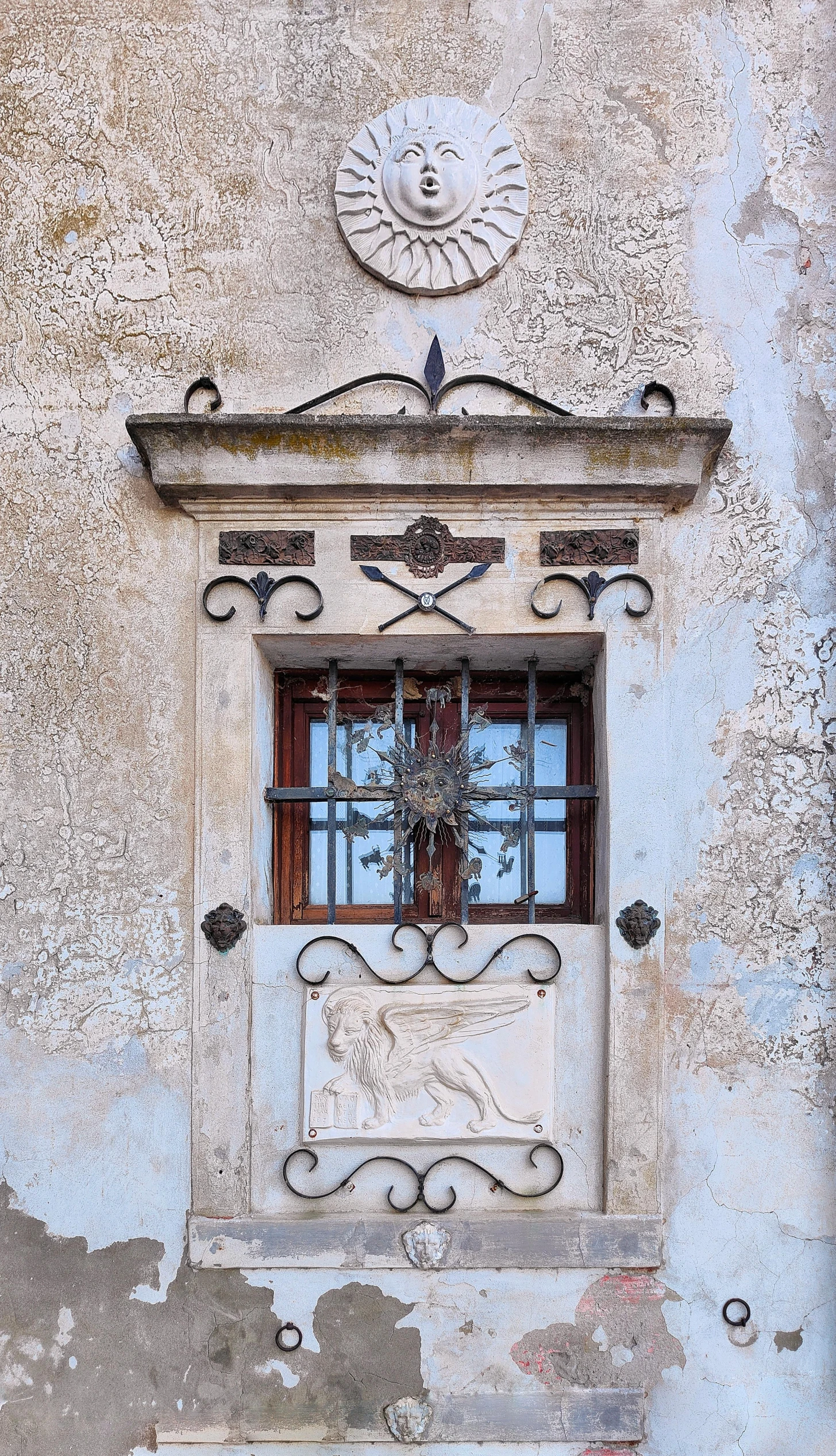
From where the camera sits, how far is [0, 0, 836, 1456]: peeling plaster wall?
123 inches

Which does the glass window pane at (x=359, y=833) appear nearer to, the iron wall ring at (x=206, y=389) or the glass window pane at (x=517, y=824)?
the glass window pane at (x=517, y=824)

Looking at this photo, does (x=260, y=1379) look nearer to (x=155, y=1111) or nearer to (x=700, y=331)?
(x=155, y=1111)

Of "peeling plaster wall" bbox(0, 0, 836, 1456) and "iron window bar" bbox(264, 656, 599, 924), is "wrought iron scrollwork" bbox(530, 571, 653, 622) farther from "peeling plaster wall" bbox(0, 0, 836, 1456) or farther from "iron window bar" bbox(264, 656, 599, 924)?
"iron window bar" bbox(264, 656, 599, 924)

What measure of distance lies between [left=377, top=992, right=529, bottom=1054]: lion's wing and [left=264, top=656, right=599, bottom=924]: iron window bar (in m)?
0.23

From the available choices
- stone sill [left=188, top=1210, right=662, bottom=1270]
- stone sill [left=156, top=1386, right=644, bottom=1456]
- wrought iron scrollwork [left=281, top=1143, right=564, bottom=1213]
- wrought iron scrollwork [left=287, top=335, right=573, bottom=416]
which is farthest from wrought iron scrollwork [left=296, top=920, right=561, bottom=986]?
wrought iron scrollwork [left=287, top=335, right=573, bottom=416]

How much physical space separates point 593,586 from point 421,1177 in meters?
1.71

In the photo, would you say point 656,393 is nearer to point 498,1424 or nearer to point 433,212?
point 433,212

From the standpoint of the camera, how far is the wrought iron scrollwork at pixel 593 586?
330cm

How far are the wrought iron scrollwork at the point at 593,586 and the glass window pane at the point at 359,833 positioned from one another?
567 mm

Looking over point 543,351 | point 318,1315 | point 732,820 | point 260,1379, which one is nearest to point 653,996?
point 732,820

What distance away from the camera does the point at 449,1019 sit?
322cm

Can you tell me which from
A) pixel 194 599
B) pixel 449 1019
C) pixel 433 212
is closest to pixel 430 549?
pixel 194 599

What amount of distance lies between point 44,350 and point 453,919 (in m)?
2.09

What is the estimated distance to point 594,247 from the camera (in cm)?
342
